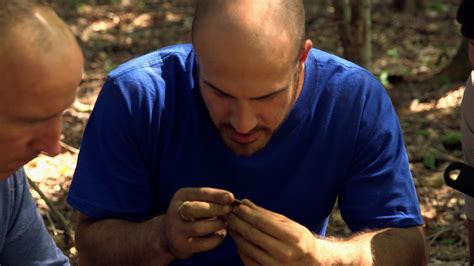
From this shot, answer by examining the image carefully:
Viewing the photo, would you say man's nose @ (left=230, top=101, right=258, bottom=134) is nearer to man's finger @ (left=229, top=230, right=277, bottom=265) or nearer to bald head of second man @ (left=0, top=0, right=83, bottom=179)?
man's finger @ (left=229, top=230, right=277, bottom=265)

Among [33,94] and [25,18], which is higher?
[25,18]

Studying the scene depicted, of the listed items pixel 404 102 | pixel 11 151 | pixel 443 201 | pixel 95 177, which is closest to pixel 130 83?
pixel 95 177

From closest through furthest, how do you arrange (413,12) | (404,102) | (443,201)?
(443,201) → (404,102) → (413,12)

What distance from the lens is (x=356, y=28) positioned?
250 inches

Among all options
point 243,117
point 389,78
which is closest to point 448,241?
point 243,117

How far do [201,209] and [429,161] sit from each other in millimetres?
3283

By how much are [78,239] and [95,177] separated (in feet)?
0.78

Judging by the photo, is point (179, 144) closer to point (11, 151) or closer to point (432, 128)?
point (11, 151)

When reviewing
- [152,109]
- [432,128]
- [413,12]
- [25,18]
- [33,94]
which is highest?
[25,18]

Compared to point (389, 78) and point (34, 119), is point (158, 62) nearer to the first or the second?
point (34, 119)

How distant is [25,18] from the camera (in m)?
2.32

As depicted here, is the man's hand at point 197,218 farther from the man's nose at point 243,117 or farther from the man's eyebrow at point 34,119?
the man's eyebrow at point 34,119

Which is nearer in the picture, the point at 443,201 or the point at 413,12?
the point at 443,201

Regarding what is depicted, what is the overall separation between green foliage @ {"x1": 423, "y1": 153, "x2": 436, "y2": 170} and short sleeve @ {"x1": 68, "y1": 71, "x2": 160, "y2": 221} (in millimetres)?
2971
